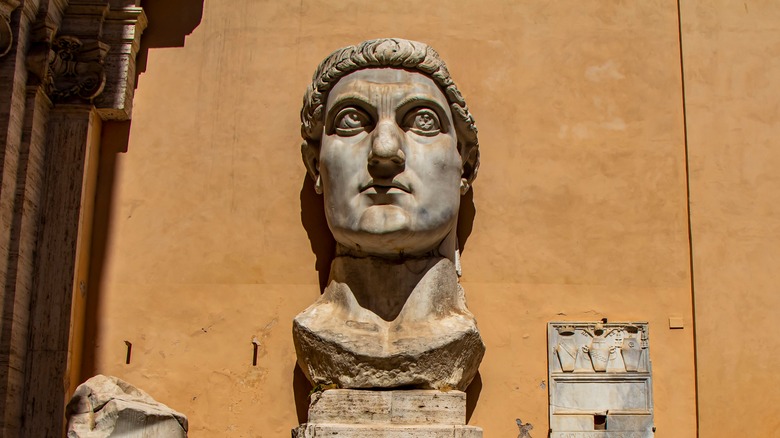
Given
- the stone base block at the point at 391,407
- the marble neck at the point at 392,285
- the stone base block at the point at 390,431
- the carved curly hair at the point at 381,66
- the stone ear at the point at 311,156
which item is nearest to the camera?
the stone base block at the point at 390,431

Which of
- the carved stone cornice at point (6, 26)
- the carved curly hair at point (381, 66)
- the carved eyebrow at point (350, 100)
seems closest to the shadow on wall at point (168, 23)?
the carved stone cornice at point (6, 26)

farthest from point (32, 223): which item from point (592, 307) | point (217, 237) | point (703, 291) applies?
point (703, 291)

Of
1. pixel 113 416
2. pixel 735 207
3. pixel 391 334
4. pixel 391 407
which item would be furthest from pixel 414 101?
pixel 113 416

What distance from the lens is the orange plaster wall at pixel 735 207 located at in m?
5.96

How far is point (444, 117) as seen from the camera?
5852mm

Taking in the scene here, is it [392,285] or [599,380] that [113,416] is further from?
[599,380]

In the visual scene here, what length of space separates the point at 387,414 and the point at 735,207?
2125mm

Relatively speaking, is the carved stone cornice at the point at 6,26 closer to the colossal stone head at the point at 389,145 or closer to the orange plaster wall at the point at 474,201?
the orange plaster wall at the point at 474,201

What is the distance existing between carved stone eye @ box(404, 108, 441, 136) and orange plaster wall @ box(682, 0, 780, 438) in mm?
1409

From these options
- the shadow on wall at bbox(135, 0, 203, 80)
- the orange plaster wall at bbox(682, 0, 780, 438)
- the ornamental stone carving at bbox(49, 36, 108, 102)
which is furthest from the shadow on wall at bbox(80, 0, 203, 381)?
the orange plaster wall at bbox(682, 0, 780, 438)

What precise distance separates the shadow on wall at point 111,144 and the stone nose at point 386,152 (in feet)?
4.77

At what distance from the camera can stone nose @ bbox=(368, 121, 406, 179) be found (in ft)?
18.2

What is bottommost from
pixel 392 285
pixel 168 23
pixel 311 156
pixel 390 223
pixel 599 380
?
pixel 599 380

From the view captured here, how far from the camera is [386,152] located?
554 cm
